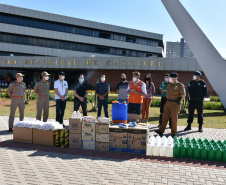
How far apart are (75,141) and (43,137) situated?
100 cm

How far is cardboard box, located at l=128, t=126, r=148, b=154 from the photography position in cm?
621

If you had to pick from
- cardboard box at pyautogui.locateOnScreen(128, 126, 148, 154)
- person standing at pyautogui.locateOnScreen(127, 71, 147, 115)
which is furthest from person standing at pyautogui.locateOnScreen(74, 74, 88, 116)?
cardboard box at pyautogui.locateOnScreen(128, 126, 148, 154)

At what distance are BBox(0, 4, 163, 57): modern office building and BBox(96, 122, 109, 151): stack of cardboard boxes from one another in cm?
4508

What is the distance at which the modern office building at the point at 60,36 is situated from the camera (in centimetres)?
4619

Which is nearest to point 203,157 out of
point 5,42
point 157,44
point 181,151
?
point 181,151

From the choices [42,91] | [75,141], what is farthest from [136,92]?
[42,91]

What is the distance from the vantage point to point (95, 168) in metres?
5.15

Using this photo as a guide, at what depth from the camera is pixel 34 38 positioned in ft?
160

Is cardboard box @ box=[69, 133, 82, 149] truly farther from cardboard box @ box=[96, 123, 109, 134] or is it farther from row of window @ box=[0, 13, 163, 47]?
row of window @ box=[0, 13, 163, 47]

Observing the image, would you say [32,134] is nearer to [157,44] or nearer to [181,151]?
[181,151]

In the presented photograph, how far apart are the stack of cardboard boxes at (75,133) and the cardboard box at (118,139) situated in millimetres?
900

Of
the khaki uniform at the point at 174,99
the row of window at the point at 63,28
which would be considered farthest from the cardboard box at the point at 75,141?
the row of window at the point at 63,28

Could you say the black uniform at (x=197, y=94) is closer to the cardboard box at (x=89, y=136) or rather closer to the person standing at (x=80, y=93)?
the person standing at (x=80, y=93)

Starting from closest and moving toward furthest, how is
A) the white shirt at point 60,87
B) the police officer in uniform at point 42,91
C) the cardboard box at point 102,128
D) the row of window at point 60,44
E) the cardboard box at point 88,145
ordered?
the cardboard box at point 102,128 < the cardboard box at point 88,145 < the police officer in uniform at point 42,91 < the white shirt at point 60,87 < the row of window at point 60,44
